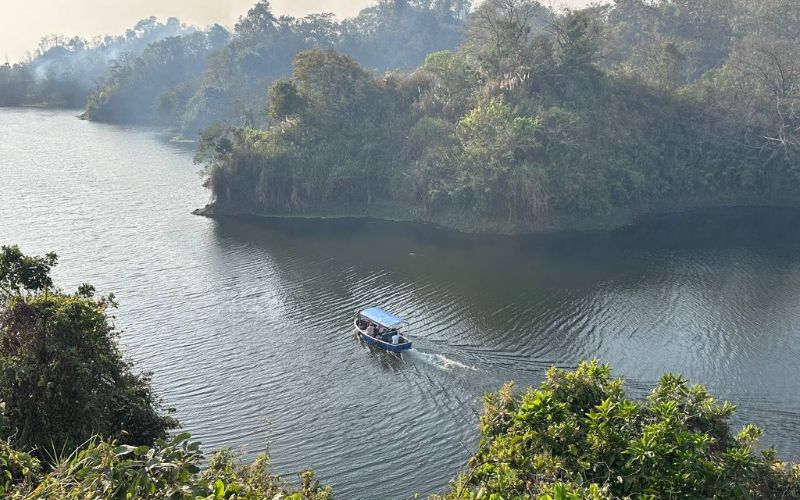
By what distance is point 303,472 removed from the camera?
15.7 meters

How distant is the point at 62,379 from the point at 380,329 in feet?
56.9

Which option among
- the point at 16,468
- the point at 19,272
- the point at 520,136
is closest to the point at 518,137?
the point at 520,136

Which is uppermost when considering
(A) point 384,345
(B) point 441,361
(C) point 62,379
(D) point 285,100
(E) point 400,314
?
(D) point 285,100

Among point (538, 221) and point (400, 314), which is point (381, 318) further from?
point (538, 221)

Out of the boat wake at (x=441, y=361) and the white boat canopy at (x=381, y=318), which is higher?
the white boat canopy at (x=381, y=318)

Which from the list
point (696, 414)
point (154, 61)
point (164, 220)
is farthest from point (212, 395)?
point (154, 61)

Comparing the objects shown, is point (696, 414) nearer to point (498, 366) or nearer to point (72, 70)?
point (498, 366)

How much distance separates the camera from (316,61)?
63812 mm

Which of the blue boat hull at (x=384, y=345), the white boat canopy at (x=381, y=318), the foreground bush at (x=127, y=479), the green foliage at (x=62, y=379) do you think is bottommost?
the blue boat hull at (x=384, y=345)

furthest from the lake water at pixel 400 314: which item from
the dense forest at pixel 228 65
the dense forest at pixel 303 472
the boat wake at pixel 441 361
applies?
the dense forest at pixel 228 65

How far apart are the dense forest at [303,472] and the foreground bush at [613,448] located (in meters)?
0.03

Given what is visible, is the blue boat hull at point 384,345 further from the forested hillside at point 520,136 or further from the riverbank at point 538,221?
the forested hillside at point 520,136

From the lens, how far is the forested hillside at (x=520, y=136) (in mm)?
57031

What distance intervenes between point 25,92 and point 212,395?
145 meters
